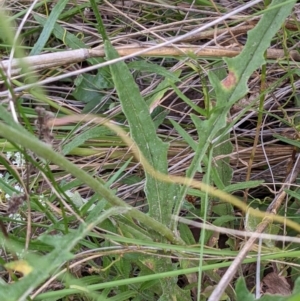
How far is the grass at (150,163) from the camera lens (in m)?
0.84

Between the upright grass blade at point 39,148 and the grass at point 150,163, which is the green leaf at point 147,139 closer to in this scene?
the grass at point 150,163

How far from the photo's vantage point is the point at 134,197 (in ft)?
4.24

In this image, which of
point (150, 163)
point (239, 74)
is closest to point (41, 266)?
point (150, 163)

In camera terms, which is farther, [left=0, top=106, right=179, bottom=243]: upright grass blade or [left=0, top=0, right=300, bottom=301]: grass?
[left=0, top=0, right=300, bottom=301]: grass

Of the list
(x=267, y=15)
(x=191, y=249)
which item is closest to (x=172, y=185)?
(x=191, y=249)

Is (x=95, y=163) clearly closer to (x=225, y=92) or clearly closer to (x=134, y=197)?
(x=134, y=197)

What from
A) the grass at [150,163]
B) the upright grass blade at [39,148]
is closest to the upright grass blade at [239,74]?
the grass at [150,163]

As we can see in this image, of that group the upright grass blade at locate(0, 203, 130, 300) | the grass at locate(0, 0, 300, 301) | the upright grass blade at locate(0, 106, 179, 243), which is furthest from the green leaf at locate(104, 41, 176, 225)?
the upright grass blade at locate(0, 203, 130, 300)

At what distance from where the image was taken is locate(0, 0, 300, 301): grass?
842mm

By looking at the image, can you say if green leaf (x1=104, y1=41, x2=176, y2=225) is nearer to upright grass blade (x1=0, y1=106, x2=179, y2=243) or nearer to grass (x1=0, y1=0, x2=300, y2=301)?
grass (x1=0, y1=0, x2=300, y2=301)

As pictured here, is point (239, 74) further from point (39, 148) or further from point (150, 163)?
point (39, 148)

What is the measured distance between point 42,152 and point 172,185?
34cm

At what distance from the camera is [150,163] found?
911 mm

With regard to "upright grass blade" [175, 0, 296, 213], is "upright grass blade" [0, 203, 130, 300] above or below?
below
